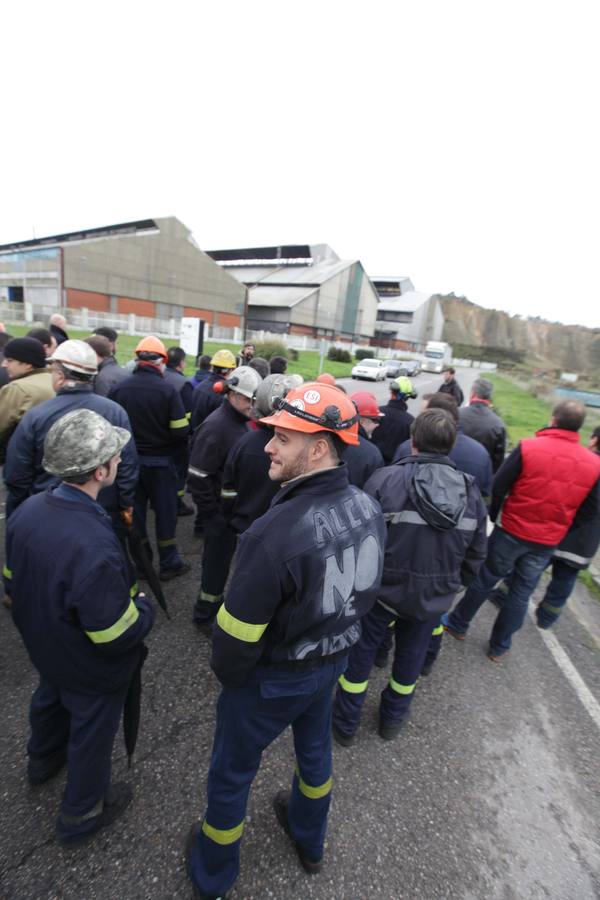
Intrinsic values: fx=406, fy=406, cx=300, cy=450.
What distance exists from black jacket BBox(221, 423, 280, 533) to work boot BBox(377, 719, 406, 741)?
1654 millimetres

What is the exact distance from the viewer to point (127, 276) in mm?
38656

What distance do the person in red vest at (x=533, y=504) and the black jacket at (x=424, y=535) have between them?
1.18 m

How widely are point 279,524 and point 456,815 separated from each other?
86.3 inches

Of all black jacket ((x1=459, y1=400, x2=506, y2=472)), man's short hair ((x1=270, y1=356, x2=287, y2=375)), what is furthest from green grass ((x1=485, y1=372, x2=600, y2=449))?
black jacket ((x1=459, y1=400, x2=506, y2=472))

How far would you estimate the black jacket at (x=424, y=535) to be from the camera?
7.80 ft

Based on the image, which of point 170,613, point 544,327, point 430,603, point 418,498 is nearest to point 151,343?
point 170,613

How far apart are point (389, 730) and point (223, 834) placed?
1.40 metres

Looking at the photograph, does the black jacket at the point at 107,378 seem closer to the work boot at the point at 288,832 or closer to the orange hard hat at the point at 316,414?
the orange hard hat at the point at 316,414

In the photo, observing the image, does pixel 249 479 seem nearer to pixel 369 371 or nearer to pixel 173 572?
pixel 173 572

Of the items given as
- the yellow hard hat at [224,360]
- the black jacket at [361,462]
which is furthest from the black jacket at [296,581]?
the yellow hard hat at [224,360]

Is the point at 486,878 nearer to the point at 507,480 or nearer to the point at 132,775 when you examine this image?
the point at 132,775

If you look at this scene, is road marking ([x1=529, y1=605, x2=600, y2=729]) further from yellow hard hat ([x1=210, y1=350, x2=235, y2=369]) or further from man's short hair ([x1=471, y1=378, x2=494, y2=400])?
yellow hard hat ([x1=210, y1=350, x2=235, y2=369])

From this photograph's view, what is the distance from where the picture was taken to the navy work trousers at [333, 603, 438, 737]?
8.52 feet

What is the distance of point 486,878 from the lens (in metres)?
2.04
